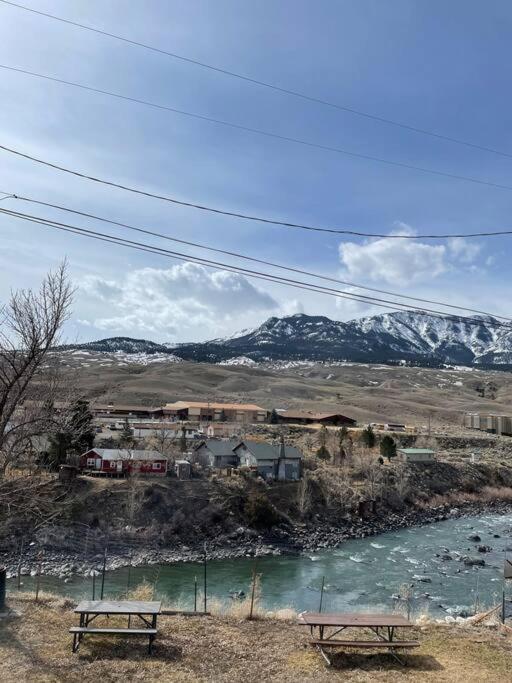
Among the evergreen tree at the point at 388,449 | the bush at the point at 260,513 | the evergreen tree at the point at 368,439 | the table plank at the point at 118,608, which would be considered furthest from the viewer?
the evergreen tree at the point at 368,439

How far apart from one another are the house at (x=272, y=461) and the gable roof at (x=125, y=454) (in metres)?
7.43

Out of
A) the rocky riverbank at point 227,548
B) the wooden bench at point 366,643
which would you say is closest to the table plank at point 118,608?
the wooden bench at point 366,643

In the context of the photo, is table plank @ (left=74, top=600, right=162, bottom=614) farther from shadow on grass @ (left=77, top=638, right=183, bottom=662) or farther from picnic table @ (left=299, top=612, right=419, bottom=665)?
picnic table @ (left=299, top=612, right=419, bottom=665)

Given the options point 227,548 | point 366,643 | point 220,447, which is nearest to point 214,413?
point 220,447

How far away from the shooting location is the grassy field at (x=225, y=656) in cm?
797

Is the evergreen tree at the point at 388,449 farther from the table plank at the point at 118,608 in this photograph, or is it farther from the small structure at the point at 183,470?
the table plank at the point at 118,608

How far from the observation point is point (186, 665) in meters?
8.33

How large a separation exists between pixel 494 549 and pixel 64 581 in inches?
1000

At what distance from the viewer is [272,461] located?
43.5 m

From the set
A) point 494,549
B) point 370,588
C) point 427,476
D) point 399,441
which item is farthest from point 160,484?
point 399,441

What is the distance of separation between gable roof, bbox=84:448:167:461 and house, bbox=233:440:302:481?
24.4 feet

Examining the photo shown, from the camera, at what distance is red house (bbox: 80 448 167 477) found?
38.8 m

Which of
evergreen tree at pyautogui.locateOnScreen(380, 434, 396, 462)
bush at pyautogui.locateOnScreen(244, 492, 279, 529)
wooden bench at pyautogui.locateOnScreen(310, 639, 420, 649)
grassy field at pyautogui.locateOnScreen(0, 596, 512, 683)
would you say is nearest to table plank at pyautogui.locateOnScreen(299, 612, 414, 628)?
wooden bench at pyautogui.locateOnScreen(310, 639, 420, 649)

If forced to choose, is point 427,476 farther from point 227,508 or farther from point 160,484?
point 160,484
